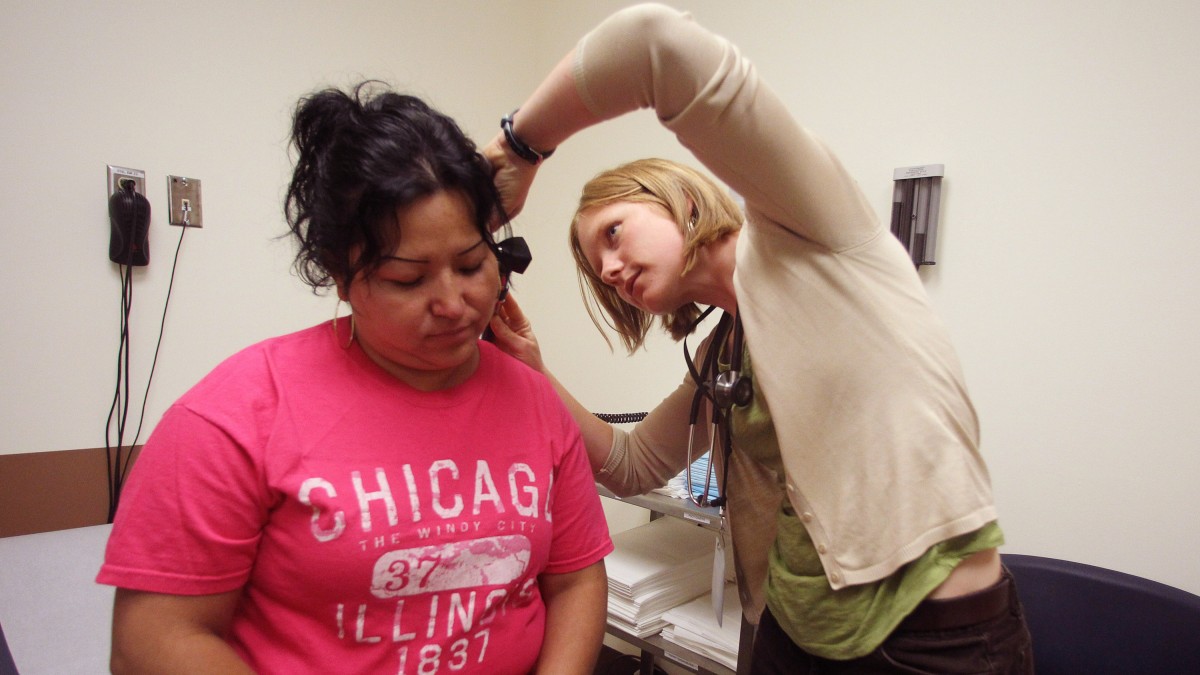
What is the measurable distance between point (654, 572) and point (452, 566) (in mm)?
995

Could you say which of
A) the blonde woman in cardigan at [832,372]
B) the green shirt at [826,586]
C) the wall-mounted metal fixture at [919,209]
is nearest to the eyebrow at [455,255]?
the blonde woman in cardigan at [832,372]

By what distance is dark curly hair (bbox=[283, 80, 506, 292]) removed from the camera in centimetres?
72

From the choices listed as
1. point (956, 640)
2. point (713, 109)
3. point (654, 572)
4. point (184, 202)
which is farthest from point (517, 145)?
point (184, 202)

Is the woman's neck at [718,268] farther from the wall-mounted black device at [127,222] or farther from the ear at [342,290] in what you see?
the wall-mounted black device at [127,222]

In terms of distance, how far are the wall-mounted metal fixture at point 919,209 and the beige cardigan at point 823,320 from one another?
928 mm

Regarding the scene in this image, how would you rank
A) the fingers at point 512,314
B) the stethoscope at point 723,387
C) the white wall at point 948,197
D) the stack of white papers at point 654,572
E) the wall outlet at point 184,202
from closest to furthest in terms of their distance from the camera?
the stethoscope at point 723,387 → the fingers at point 512,314 → the white wall at point 948,197 → the stack of white papers at point 654,572 → the wall outlet at point 184,202

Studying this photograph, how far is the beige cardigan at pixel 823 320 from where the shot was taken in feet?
2.23

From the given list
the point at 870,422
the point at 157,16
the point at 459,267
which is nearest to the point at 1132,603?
the point at 870,422

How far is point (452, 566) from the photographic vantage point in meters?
0.78

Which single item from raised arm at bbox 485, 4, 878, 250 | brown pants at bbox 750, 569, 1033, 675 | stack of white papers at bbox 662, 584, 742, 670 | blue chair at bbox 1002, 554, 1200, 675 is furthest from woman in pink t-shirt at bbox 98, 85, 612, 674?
blue chair at bbox 1002, 554, 1200, 675

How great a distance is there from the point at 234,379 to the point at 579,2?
211cm

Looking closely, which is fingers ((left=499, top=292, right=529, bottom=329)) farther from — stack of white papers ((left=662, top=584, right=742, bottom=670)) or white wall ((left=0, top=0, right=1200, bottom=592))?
white wall ((left=0, top=0, right=1200, bottom=592))

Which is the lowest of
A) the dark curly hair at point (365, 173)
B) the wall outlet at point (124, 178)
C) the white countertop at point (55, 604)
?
the white countertop at point (55, 604)

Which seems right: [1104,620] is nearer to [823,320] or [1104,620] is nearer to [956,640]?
[956,640]
